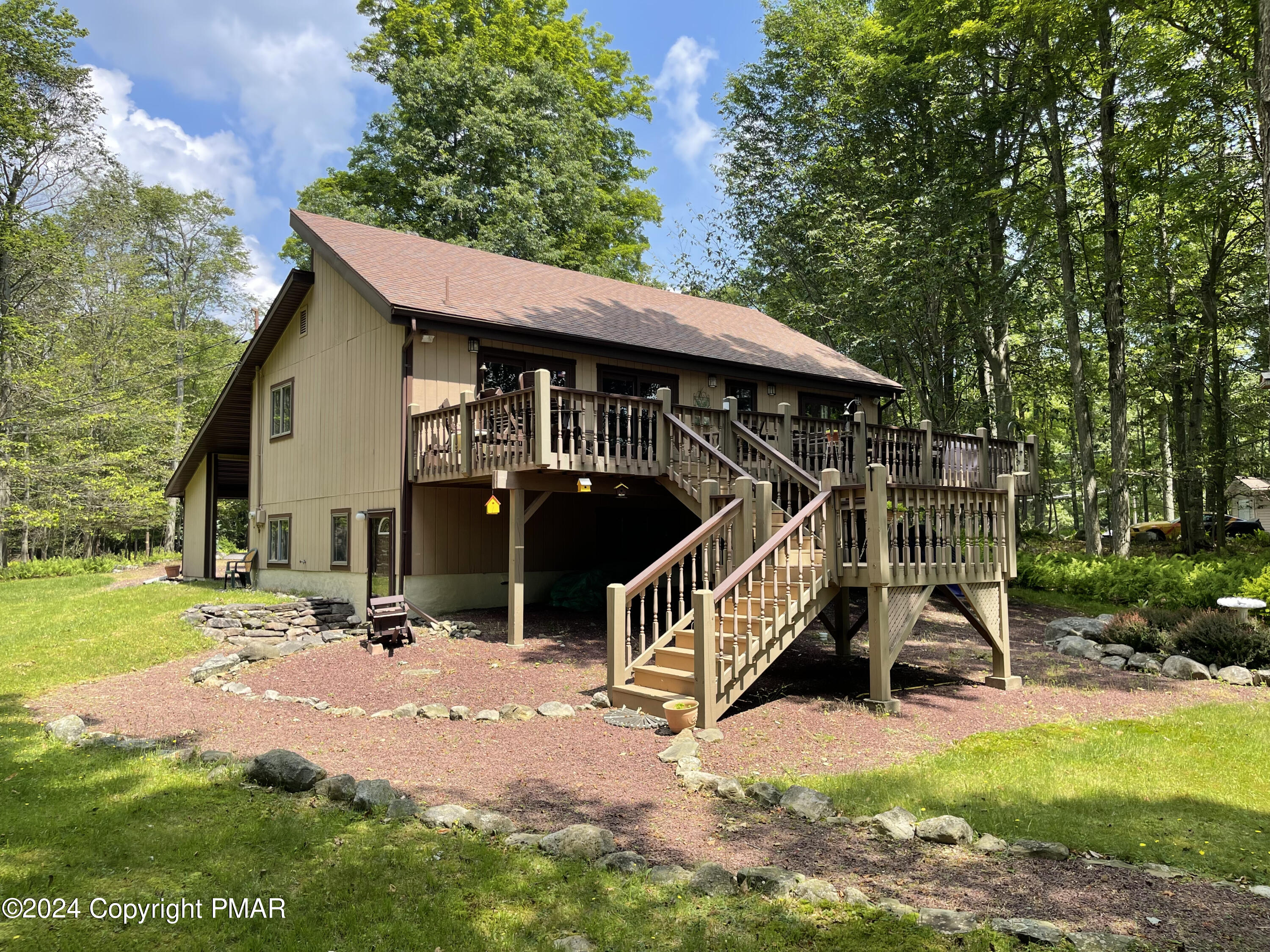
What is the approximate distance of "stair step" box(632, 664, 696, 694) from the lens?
7.77 meters

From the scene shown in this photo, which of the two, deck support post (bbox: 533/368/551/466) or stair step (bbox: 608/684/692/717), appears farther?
deck support post (bbox: 533/368/551/466)

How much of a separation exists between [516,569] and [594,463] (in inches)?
79.9

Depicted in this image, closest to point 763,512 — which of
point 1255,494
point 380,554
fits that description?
point 380,554

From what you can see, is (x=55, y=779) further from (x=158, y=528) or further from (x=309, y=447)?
(x=158, y=528)

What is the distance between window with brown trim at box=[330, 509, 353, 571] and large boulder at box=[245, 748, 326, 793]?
10217mm

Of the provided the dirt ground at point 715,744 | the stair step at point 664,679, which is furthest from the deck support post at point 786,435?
the stair step at point 664,679

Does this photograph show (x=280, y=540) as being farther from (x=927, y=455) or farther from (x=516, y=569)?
(x=927, y=455)

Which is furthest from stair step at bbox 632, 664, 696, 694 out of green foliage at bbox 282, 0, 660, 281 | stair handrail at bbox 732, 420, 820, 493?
green foliage at bbox 282, 0, 660, 281

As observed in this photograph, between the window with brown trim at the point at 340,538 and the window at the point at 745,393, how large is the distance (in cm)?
848

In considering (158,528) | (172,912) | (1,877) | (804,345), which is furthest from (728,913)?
(158,528)

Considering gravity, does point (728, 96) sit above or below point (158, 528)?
above

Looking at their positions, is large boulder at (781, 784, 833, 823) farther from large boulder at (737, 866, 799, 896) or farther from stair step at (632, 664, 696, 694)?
stair step at (632, 664, 696, 694)

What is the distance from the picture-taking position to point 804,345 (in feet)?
70.9

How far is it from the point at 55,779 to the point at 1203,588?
52.0ft
